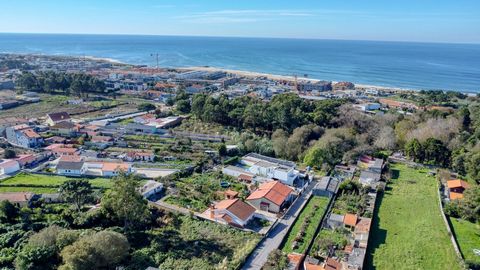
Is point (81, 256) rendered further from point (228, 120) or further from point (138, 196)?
point (228, 120)

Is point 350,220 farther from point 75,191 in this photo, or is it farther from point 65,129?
point 65,129

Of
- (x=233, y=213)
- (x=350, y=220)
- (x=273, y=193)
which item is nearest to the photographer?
(x=233, y=213)

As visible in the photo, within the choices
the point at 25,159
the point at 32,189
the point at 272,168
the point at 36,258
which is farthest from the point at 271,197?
the point at 25,159

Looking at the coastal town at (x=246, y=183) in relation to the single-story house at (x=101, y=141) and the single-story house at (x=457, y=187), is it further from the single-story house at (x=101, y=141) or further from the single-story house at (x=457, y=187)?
the single-story house at (x=101, y=141)

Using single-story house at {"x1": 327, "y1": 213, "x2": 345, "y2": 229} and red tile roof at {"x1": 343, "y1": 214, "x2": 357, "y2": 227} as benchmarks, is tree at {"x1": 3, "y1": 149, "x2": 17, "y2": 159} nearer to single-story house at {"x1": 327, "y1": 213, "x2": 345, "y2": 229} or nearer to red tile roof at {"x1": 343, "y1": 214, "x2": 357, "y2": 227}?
single-story house at {"x1": 327, "y1": 213, "x2": 345, "y2": 229}

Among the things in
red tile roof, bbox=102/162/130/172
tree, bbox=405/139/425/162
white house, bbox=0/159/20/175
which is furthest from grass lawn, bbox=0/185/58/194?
tree, bbox=405/139/425/162

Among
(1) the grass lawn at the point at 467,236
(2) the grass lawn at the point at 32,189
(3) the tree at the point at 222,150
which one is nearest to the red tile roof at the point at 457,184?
(1) the grass lawn at the point at 467,236
